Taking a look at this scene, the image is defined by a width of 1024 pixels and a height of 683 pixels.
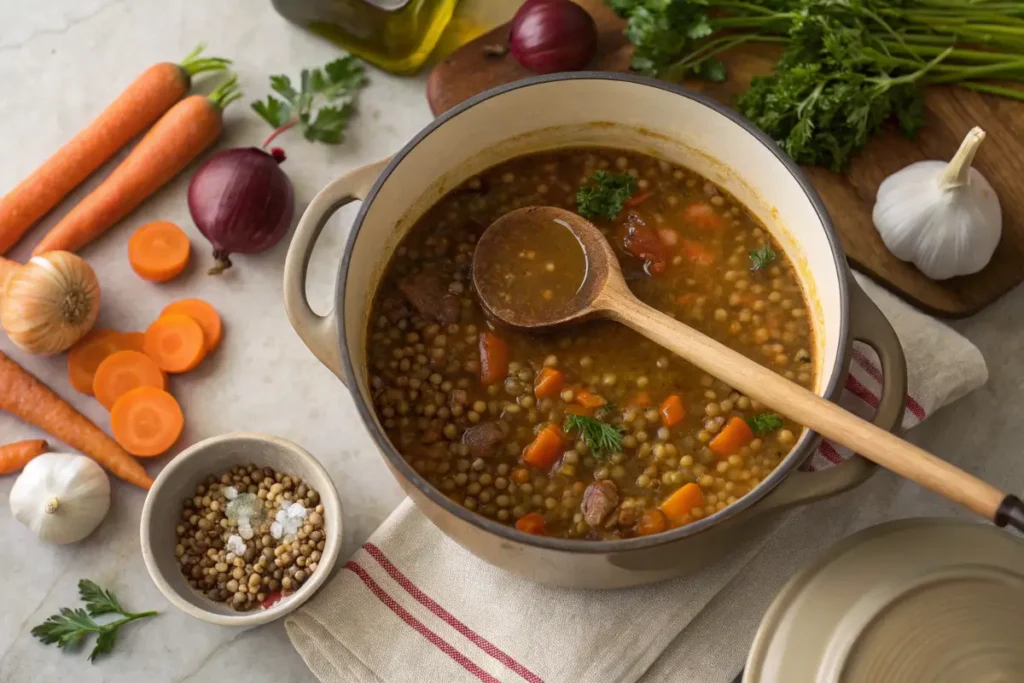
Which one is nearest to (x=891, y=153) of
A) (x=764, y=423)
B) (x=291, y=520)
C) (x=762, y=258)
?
(x=762, y=258)

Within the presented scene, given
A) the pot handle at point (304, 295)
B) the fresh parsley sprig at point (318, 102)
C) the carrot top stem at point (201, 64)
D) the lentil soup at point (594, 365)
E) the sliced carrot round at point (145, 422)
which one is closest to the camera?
the pot handle at point (304, 295)

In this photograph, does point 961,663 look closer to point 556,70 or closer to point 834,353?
point 834,353

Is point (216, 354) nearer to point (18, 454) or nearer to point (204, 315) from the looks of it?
point (204, 315)

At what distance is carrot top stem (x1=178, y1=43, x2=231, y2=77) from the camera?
10.0ft

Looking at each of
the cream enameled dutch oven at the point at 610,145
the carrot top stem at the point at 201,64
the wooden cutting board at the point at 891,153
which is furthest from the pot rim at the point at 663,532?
the carrot top stem at the point at 201,64

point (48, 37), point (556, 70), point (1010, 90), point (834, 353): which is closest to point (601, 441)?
point (834, 353)

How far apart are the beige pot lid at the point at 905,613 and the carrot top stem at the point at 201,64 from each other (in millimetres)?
2229

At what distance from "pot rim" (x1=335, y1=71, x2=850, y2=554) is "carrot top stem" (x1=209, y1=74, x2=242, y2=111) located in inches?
38.0

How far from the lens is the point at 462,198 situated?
8.50 ft

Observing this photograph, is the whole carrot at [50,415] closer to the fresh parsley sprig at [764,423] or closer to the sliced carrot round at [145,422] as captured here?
the sliced carrot round at [145,422]

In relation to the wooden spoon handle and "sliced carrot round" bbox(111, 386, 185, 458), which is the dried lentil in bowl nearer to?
"sliced carrot round" bbox(111, 386, 185, 458)

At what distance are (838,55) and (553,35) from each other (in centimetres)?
75

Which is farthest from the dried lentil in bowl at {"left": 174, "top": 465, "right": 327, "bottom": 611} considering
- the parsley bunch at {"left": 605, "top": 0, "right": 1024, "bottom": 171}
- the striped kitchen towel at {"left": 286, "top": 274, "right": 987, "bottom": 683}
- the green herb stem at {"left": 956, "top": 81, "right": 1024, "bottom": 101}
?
the green herb stem at {"left": 956, "top": 81, "right": 1024, "bottom": 101}

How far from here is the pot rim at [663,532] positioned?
1.92 meters
